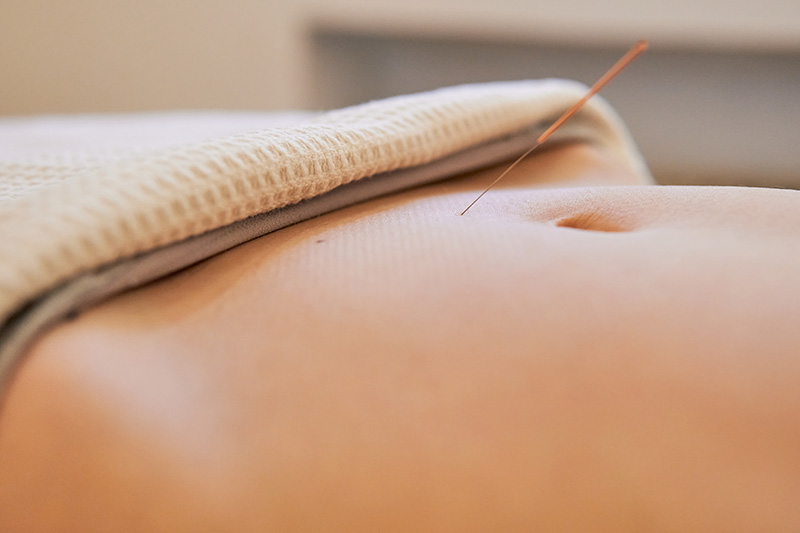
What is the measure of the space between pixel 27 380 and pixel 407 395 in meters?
0.16

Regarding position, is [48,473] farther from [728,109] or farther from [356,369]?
[728,109]

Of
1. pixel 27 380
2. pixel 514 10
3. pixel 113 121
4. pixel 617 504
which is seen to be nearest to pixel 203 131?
pixel 113 121

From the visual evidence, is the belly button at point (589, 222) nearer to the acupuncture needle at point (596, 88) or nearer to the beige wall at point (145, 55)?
the acupuncture needle at point (596, 88)

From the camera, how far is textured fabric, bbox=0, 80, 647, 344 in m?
0.29

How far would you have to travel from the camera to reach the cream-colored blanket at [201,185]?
0.95ft

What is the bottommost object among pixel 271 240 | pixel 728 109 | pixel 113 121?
pixel 728 109

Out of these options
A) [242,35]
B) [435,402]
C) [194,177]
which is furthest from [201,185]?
[242,35]

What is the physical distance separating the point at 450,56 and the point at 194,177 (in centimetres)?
206

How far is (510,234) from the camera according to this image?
35cm

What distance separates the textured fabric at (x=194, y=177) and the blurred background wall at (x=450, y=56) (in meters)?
1.47

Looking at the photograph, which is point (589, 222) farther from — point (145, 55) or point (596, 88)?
point (145, 55)

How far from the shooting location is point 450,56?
2262 millimetres

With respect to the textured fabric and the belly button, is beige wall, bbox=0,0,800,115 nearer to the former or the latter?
the textured fabric

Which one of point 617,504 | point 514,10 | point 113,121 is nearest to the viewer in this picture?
point 617,504
